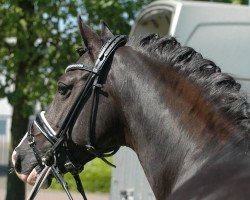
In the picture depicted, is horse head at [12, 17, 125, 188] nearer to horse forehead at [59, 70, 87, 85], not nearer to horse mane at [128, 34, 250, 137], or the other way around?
horse forehead at [59, 70, 87, 85]

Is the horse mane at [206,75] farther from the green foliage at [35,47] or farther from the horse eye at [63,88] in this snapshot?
the green foliage at [35,47]

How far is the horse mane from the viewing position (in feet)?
12.9

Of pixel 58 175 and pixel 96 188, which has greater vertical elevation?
pixel 58 175

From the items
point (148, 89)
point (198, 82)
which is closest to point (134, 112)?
point (148, 89)

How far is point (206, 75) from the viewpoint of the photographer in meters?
4.13

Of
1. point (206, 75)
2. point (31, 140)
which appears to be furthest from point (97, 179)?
point (206, 75)

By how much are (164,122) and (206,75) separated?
1.16 ft

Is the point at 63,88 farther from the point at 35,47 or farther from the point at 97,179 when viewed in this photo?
the point at 97,179

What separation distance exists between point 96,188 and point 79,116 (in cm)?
1740

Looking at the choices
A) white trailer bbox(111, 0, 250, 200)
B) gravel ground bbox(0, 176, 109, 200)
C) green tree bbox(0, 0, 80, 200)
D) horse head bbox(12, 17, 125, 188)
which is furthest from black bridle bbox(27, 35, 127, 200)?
gravel ground bbox(0, 176, 109, 200)

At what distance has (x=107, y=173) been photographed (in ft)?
71.5

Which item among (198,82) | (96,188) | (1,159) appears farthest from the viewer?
(1,159)

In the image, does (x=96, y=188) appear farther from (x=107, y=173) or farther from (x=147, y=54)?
(x=147, y=54)

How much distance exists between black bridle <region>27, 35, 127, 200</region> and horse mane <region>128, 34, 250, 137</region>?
0.20 m
